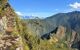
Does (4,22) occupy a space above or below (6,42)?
above

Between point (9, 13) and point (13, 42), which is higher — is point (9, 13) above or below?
above

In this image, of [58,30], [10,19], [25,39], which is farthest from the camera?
[58,30]

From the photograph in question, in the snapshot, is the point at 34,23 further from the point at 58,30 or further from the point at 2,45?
the point at 58,30

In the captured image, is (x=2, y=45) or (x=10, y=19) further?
(x=10, y=19)

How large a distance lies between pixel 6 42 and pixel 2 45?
0.45 meters

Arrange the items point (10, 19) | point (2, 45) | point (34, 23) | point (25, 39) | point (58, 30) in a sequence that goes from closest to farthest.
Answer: point (2, 45) → point (10, 19) → point (25, 39) → point (34, 23) → point (58, 30)

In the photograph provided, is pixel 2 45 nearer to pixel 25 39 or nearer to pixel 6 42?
pixel 6 42

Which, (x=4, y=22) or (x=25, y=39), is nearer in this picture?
(x=4, y=22)

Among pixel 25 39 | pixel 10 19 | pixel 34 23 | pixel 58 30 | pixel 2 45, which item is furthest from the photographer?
pixel 58 30

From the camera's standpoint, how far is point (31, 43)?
2823 centimetres

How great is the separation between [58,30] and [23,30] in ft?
527

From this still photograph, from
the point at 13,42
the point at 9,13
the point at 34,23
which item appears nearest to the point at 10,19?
the point at 9,13

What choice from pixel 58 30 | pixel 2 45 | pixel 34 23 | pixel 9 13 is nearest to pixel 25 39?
pixel 9 13

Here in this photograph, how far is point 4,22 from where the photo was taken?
2155 cm
